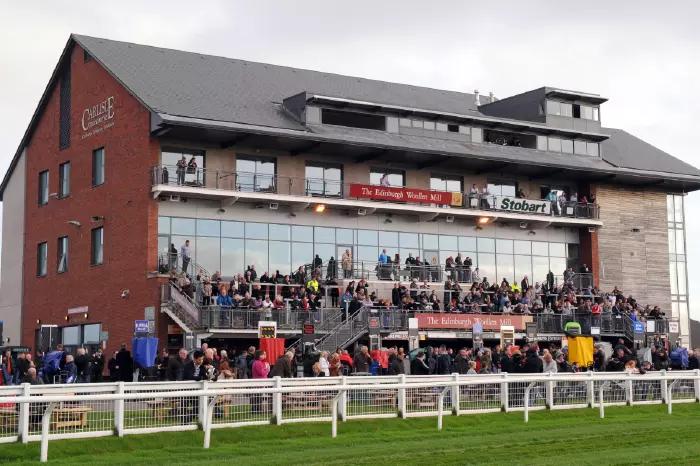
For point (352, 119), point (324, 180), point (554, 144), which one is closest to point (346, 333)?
point (324, 180)

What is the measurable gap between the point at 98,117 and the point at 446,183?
13.7m

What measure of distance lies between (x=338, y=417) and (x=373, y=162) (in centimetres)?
2595

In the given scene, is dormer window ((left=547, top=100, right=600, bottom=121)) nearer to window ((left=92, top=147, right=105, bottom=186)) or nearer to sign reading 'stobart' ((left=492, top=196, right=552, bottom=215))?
sign reading 'stobart' ((left=492, top=196, right=552, bottom=215))

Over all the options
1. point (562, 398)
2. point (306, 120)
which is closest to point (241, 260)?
point (306, 120)

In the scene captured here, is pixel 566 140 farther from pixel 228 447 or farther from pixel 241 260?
pixel 228 447

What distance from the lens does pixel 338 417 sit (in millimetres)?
21281

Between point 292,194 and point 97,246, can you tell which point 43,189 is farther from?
point 292,194

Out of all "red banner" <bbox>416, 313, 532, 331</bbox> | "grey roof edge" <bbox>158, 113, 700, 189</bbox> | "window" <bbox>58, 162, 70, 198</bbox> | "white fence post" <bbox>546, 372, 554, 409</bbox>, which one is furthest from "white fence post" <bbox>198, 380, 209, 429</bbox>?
"window" <bbox>58, 162, 70, 198</bbox>

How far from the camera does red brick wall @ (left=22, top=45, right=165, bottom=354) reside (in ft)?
137

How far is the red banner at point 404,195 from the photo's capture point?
44688mm

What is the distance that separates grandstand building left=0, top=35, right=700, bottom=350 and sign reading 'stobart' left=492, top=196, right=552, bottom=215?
0.06 metres

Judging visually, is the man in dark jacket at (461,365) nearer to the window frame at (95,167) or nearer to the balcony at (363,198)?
the balcony at (363,198)

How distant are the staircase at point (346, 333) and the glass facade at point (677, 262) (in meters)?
18.8

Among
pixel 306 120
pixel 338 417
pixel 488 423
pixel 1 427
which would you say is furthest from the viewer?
pixel 306 120
